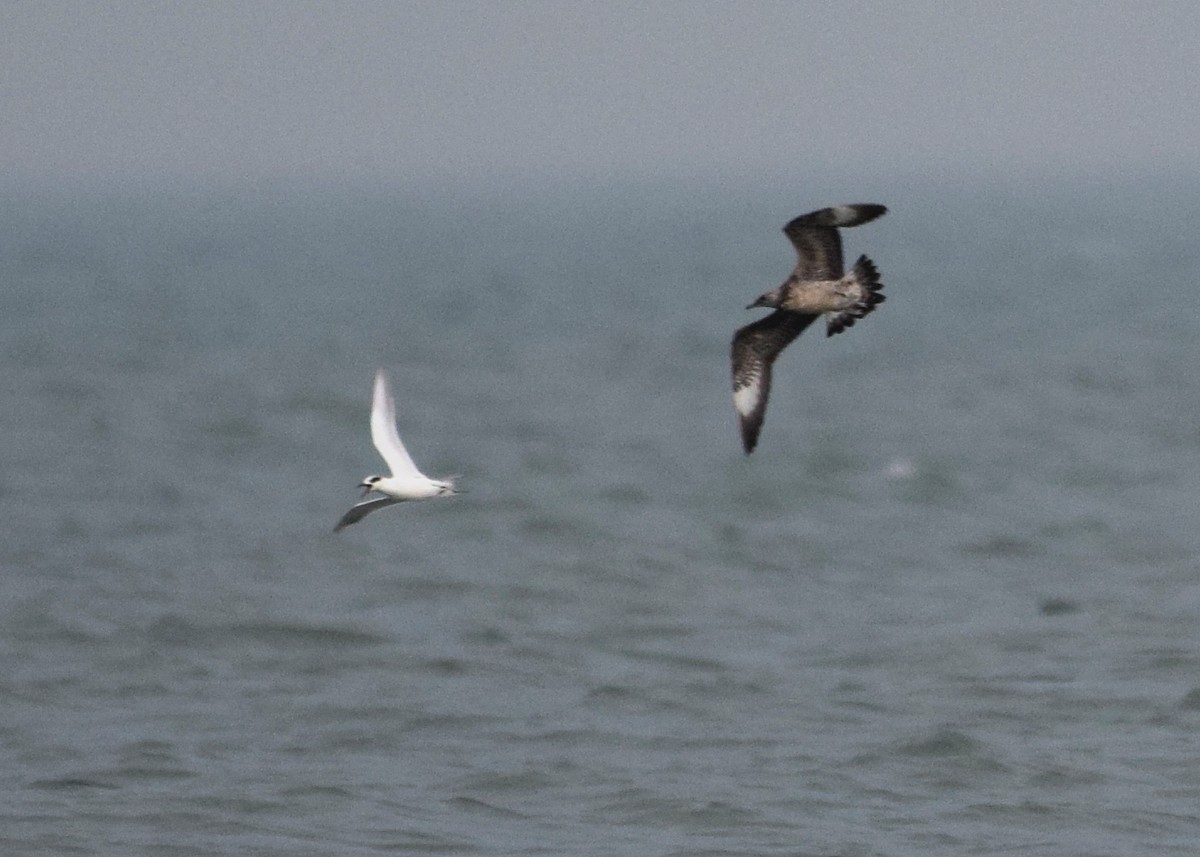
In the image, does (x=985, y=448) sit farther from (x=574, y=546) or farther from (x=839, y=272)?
(x=839, y=272)

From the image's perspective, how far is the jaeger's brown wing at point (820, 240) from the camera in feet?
38.4

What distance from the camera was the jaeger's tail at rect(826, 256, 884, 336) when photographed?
11.5 meters

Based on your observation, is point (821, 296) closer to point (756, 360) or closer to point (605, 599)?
point (756, 360)

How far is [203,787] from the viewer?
1580 centimetres

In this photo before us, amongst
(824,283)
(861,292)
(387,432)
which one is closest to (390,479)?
(387,432)

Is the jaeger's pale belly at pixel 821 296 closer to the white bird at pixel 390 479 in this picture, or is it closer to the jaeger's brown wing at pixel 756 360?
the jaeger's brown wing at pixel 756 360

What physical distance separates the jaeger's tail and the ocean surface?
3.98m

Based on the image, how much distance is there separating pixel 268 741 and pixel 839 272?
7.13 m

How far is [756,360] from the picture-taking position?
13.2 m

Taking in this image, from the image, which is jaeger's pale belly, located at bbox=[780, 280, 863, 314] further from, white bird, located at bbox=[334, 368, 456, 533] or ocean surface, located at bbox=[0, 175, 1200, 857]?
ocean surface, located at bbox=[0, 175, 1200, 857]

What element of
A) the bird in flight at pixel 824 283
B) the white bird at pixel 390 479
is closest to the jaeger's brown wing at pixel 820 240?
the bird in flight at pixel 824 283

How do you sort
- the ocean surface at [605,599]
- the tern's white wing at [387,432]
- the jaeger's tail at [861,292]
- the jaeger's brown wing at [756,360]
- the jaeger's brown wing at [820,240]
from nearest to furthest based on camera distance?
the jaeger's tail at [861,292] → the jaeger's brown wing at [820,240] → the tern's white wing at [387,432] → the jaeger's brown wing at [756,360] → the ocean surface at [605,599]

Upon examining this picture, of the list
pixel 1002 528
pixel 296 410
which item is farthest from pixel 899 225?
pixel 1002 528

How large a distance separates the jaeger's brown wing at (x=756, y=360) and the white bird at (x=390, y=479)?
6.06 feet
